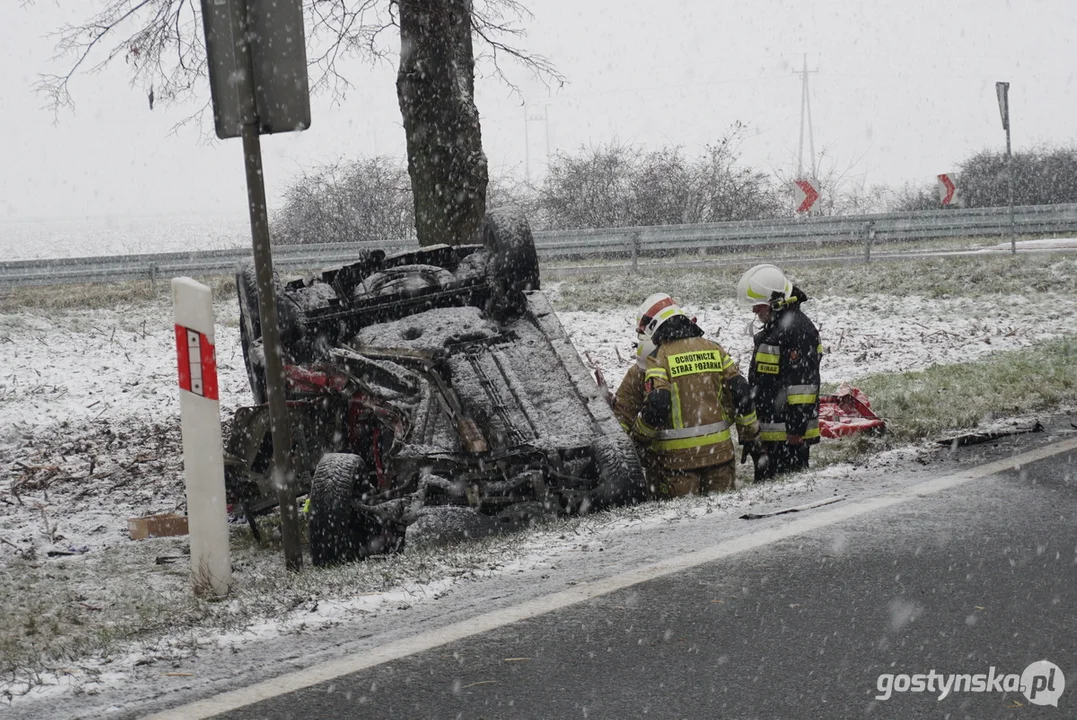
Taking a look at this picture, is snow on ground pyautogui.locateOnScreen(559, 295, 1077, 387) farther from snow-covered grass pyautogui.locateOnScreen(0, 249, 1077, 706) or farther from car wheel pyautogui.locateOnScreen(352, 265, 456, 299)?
car wheel pyautogui.locateOnScreen(352, 265, 456, 299)

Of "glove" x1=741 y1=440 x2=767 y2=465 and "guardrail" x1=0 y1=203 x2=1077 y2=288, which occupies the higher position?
"guardrail" x1=0 y1=203 x2=1077 y2=288

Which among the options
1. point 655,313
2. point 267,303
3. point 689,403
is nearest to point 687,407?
point 689,403

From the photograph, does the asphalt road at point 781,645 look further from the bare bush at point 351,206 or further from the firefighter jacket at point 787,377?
the bare bush at point 351,206

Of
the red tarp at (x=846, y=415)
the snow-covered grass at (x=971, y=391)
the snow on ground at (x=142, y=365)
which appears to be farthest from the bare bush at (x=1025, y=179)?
the red tarp at (x=846, y=415)

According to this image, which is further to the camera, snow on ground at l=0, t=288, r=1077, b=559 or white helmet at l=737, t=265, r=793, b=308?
snow on ground at l=0, t=288, r=1077, b=559

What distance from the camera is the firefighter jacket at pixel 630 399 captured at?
6.47 m

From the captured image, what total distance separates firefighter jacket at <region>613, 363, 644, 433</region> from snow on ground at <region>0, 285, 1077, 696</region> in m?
1.24

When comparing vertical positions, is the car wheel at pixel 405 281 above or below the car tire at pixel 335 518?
above

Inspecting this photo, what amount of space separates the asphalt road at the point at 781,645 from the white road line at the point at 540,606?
0.16 ft

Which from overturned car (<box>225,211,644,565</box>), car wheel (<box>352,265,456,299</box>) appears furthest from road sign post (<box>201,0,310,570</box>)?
car wheel (<box>352,265,456,299</box>)

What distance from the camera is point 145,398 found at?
10766 mm

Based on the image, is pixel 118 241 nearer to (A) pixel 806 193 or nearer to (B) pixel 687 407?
(A) pixel 806 193

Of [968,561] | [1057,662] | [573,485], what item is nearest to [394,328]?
[573,485]

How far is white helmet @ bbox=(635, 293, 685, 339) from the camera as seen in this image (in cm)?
629
